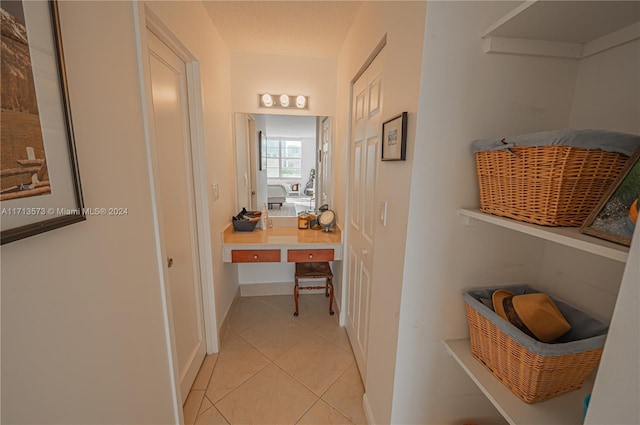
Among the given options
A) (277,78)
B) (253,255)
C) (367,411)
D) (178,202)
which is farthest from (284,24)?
(367,411)

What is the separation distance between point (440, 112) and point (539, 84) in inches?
14.6

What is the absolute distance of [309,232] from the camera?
2.48 meters

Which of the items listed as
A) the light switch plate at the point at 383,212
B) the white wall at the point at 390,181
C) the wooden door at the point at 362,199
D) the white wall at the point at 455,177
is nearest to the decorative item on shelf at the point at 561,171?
the white wall at the point at 455,177

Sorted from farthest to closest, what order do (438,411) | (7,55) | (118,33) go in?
1. (438,411)
2. (118,33)
3. (7,55)

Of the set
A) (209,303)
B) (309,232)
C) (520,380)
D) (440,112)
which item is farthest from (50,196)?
(309,232)

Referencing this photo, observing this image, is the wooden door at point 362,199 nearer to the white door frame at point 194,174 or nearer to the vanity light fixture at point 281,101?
the vanity light fixture at point 281,101

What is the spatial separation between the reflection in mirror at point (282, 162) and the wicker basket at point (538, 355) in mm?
1982

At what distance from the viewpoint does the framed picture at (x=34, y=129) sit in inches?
19.6

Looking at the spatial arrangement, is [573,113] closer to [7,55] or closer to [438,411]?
[438,411]

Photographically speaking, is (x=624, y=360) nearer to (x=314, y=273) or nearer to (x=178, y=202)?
(x=178, y=202)

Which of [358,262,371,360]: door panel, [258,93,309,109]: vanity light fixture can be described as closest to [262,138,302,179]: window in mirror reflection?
[258,93,309,109]: vanity light fixture

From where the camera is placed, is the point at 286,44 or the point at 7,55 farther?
the point at 286,44

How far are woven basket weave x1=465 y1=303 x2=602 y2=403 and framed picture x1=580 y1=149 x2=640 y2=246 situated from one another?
1.19 feet

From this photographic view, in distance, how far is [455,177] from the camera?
0.93 meters
